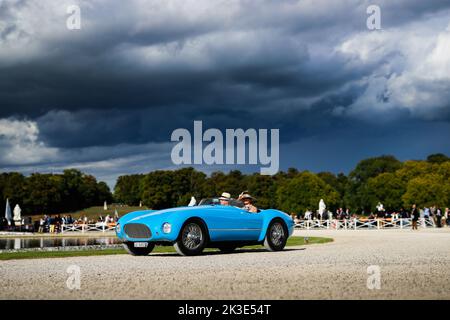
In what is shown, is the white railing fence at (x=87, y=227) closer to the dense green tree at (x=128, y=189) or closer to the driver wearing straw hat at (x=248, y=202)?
the driver wearing straw hat at (x=248, y=202)

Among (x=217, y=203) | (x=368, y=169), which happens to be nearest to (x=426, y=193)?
(x=368, y=169)

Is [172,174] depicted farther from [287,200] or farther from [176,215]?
[176,215]

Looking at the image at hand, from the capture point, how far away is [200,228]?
629 inches

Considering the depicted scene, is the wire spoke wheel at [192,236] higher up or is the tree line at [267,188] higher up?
the tree line at [267,188]

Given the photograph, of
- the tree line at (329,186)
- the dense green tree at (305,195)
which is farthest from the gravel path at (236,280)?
the dense green tree at (305,195)

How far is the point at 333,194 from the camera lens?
119 meters

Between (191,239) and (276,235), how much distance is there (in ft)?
9.96

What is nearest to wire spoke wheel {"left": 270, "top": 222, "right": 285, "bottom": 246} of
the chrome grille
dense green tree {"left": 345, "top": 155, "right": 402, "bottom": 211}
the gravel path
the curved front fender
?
the curved front fender

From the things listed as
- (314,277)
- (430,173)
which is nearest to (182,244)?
(314,277)

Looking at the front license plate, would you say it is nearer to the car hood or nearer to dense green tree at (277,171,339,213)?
the car hood

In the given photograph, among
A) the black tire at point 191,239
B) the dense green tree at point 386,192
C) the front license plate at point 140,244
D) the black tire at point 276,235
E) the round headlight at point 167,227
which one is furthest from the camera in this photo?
the dense green tree at point 386,192

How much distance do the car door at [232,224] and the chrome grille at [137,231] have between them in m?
1.54

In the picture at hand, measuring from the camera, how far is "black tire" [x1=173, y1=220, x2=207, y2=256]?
15.6 meters

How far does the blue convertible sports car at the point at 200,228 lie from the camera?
1546 centimetres
